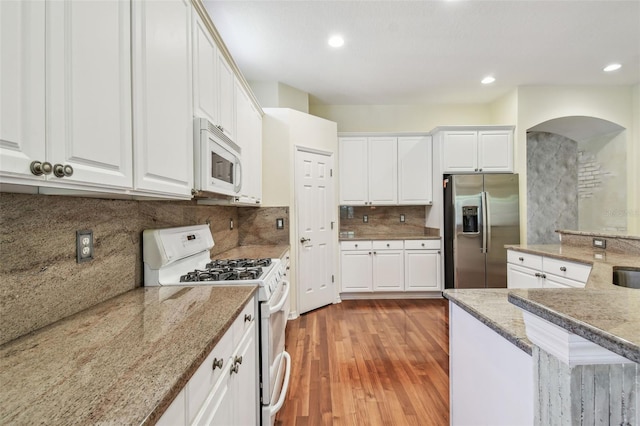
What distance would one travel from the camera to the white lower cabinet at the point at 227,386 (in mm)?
756

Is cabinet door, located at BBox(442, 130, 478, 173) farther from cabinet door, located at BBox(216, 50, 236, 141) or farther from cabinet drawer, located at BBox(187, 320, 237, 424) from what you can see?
cabinet drawer, located at BBox(187, 320, 237, 424)

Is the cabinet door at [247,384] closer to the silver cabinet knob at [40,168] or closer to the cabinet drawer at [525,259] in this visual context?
the silver cabinet knob at [40,168]

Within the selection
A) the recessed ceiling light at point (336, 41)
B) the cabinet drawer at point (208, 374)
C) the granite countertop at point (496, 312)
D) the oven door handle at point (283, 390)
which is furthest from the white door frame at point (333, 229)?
the cabinet drawer at point (208, 374)

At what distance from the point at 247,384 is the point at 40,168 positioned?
1136mm

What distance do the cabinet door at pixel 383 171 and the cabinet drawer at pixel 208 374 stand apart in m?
3.47

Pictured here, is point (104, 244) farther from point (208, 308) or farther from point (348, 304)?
point (348, 304)

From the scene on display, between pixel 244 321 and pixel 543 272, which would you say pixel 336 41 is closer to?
pixel 244 321

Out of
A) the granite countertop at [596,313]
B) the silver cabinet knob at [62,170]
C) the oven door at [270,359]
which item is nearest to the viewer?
the granite countertop at [596,313]

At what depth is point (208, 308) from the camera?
117cm

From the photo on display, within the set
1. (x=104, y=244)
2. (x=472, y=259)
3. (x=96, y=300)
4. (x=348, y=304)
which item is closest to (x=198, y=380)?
(x=96, y=300)

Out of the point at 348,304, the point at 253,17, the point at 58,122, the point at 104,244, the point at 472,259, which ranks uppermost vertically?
the point at 253,17

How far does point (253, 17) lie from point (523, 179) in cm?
377

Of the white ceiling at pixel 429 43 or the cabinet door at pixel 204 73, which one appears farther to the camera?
the white ceiling at pixel 429 43

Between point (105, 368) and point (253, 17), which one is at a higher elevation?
point (253, 17)
